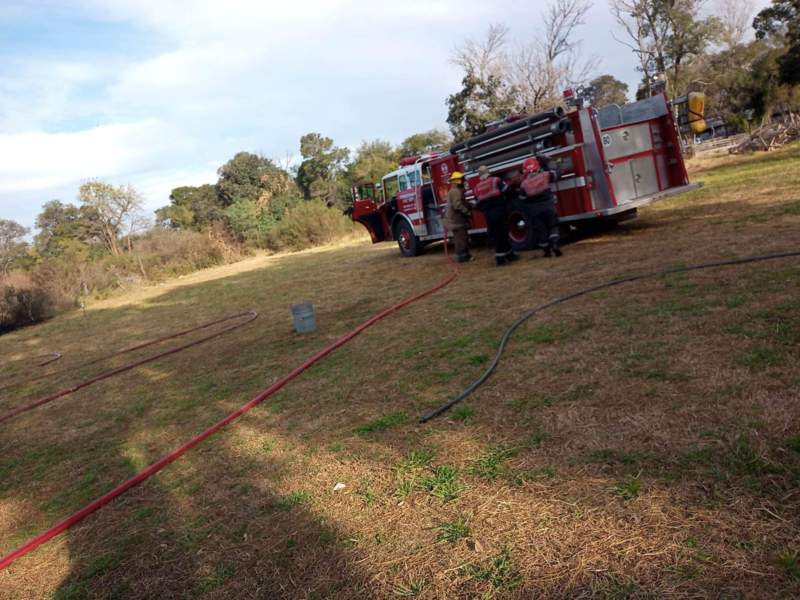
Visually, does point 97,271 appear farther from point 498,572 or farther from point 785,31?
point 785,31

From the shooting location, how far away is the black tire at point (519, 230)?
31.8ft

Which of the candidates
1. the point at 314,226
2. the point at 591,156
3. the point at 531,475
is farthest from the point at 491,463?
the point at 314,226

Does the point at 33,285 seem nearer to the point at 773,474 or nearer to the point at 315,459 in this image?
the point at 315,459

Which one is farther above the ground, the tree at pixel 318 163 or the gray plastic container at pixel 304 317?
the tree at pixel 318 163

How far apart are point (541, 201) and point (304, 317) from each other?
14.4ft

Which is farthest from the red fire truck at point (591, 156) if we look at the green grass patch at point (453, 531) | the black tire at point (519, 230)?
the green grass patch at point (453, 531)

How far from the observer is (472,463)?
3.17 metres

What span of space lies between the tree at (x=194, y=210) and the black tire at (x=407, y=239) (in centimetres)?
2975

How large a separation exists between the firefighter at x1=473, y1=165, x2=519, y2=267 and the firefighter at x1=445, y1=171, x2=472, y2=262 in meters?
0.74

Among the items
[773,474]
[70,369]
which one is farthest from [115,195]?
[773,474]

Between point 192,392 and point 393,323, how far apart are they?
8.50 ft

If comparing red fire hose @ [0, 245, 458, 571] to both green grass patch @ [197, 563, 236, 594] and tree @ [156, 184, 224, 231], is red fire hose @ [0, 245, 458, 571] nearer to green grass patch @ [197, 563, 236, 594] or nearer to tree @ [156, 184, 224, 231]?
green grass patch @ [197, 563, 236, 594]

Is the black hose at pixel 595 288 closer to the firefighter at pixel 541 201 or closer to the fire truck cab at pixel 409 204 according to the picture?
the firefighter at pixel 541 201

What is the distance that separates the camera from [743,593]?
1.90 m
